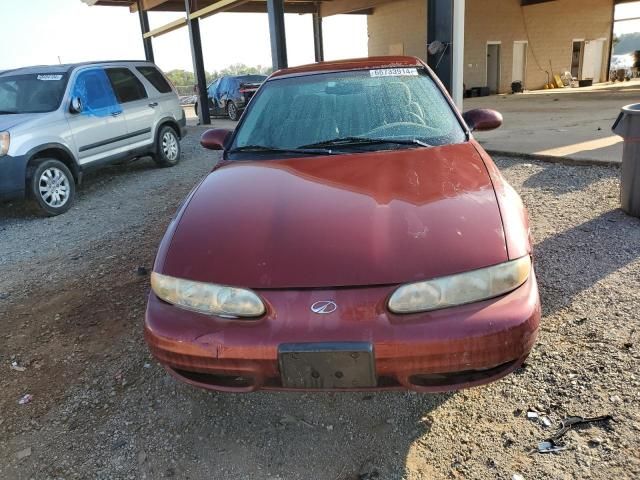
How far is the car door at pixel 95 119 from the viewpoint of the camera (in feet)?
22.5

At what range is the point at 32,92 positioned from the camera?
6828 millimetres

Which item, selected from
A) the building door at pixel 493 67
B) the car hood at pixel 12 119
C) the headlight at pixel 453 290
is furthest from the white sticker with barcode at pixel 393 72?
the building door at pixel 493 67

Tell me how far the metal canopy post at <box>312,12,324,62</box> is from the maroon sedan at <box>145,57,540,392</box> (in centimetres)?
2042

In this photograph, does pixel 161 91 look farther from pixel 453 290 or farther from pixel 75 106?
pixel 453 290

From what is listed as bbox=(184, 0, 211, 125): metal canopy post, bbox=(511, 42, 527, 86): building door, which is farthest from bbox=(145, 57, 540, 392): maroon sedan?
bbox=(511, 42, 527, 86): building door

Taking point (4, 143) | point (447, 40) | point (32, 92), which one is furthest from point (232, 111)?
point (4, 143)

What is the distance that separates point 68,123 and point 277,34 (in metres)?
6.32

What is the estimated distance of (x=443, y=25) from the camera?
8031 mm

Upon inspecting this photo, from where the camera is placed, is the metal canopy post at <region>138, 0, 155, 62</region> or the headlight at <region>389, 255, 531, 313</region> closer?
the headlight at <region>389, 255, 531, 313</region>

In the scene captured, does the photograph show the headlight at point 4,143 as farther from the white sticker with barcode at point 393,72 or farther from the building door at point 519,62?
the building door at point 519,62

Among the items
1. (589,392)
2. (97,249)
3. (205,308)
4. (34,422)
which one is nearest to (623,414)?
(589,392)

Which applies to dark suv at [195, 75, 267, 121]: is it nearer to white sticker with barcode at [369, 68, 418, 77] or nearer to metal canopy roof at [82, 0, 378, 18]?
metal canopy roof at [82, 0, 378, 18]

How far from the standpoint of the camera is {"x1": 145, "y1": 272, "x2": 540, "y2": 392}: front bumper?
6.02 feet

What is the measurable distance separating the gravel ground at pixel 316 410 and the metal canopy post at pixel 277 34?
8980 millimetres
